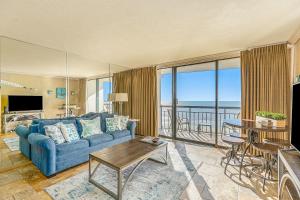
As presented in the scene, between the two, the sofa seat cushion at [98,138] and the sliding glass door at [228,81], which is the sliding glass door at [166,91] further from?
the sofa seat cushion at [98,138]

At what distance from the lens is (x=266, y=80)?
309cm

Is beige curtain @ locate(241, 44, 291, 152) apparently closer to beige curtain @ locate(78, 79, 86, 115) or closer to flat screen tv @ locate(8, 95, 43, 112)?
beige curtain @ locate(78, 79, 86, 115)

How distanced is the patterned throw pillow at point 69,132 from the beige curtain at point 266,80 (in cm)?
359

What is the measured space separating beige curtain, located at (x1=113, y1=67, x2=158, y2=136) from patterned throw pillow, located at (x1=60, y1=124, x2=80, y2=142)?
246 centimetres

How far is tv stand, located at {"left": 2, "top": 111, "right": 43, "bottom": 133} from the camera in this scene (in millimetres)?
5484

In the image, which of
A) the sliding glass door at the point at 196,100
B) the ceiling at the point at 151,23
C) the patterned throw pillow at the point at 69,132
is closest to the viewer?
the ceiling at the point at 151,23

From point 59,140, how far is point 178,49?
2974 mm

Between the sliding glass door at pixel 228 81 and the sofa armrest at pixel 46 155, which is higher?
the sliding glass door at pixel 228 81

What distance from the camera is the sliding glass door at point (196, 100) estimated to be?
173 inches

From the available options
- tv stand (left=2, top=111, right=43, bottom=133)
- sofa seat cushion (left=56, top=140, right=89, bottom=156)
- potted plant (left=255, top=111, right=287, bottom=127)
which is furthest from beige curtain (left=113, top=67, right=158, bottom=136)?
tv stand (left=2, top=111, right=43, bottom=133)

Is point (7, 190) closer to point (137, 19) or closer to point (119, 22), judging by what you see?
point (119, 22)

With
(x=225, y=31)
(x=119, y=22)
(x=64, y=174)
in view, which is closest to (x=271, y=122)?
(x=225, y=31)

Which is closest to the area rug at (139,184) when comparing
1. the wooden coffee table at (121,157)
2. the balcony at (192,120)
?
the wooden coffee table at (121,157)

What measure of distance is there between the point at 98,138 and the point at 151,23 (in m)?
2.43
